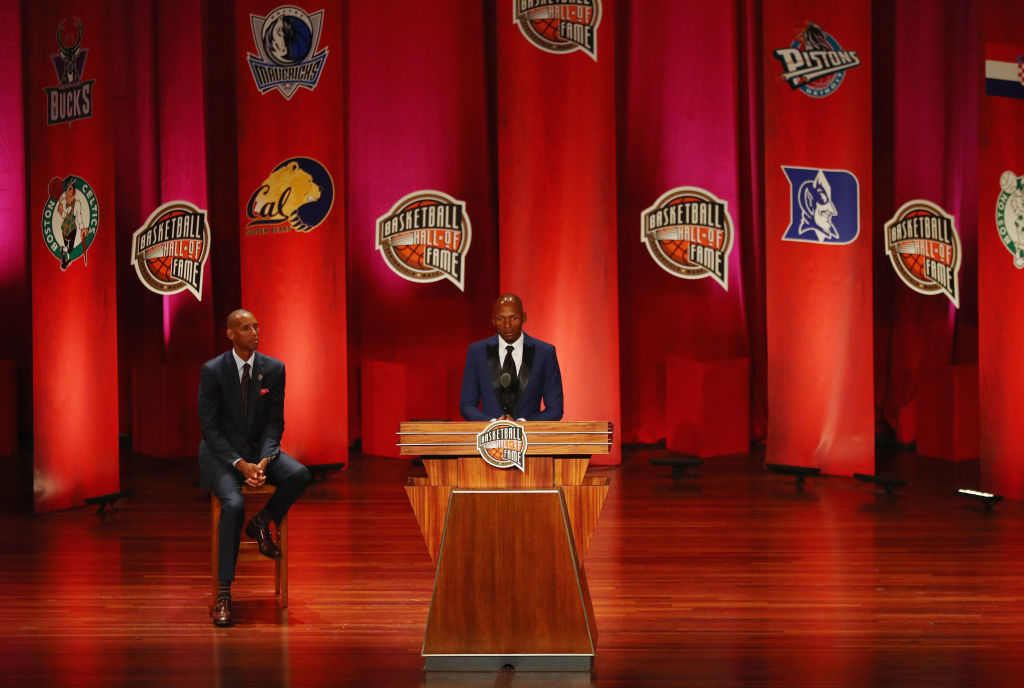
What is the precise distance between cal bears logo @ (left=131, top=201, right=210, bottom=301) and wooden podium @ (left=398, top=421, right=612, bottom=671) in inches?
212

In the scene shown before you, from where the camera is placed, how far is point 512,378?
156 inches

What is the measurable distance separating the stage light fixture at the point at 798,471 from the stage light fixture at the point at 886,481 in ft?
0.88

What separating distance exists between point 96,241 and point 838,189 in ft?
15.3

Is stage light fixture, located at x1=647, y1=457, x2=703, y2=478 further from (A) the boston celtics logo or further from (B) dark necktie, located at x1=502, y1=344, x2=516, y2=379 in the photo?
(A) the boston celtics logo

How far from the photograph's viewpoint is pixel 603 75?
7.18 m

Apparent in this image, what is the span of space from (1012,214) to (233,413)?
4.56 meters

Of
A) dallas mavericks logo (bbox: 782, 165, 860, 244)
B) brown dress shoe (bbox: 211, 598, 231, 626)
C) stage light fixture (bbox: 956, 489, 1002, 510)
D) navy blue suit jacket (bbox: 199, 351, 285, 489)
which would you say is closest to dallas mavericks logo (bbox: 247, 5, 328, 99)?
dallas mavericks logo (bbox: 782, 165, 860, 244)

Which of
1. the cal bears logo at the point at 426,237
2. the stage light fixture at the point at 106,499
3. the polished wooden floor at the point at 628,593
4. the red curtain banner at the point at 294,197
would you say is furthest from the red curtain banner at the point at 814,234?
the stage light fixture at the point at 106,499

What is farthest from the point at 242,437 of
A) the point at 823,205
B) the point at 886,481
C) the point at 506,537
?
the point at 823,205

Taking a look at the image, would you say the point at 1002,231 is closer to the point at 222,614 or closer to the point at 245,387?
the point at 245,387

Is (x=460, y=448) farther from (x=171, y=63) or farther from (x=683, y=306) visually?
(x=171, y=63)

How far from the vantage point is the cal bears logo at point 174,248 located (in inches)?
319

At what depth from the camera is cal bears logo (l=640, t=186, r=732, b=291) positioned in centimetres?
806

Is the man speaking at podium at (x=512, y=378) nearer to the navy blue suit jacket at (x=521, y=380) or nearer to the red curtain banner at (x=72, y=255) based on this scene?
the navy blue suit jacket at (x=521, y=380)
